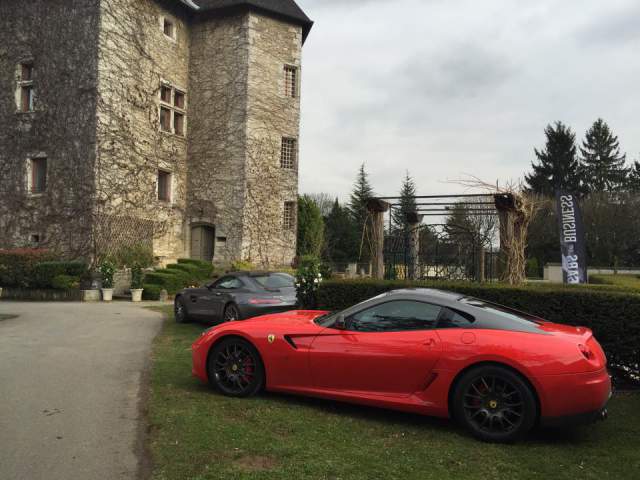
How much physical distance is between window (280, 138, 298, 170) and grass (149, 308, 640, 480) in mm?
21699

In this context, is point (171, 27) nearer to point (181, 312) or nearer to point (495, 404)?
point (181, 312)

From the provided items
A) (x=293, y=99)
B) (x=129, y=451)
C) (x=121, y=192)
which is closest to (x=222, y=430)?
(x=129, y=451)

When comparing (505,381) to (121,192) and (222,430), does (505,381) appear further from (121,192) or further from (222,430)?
(121,192)

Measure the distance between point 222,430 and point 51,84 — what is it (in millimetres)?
22186

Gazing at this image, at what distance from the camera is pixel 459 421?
4.59 metres

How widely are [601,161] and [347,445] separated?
2197 inches

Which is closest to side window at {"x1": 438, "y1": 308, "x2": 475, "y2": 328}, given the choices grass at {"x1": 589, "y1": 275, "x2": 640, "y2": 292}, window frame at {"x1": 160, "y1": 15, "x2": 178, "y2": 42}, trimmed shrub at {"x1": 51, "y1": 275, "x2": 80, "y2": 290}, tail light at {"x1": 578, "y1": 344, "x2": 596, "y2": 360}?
tail light at {"x1": 578, "y1": 344, "x2": 596, "y2": 360}

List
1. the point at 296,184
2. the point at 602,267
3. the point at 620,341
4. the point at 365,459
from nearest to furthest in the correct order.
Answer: the point at 365,459 → the point at 620,341 → the point at 296,184 → the point at 602,267

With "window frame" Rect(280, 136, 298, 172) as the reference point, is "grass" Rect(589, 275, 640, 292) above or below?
below

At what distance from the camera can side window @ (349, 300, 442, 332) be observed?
16.3 ft

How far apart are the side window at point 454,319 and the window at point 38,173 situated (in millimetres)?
22331

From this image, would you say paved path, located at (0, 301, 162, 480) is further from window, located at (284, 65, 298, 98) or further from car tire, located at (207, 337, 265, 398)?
window, located at (284, 65, 298, 98)

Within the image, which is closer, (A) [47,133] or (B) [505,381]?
(B) [505,381]

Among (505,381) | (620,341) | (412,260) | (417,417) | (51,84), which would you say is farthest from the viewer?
(51,84)
